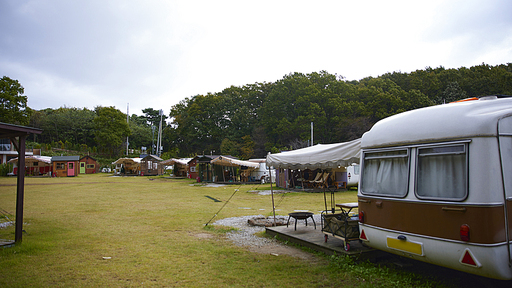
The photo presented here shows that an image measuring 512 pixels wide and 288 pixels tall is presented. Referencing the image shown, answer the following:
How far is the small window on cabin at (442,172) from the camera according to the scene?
403 cm

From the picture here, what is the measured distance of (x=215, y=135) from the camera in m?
58.3

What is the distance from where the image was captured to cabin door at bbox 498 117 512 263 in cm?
376

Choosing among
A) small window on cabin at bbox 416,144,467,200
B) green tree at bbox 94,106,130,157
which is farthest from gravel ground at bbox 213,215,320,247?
green tree at bbox 94,106,130,157

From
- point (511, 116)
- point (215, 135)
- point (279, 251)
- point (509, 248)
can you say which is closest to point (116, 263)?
point (279, 251)

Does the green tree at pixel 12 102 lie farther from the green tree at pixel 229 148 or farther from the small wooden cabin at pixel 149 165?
the green tree at pixel 229 148

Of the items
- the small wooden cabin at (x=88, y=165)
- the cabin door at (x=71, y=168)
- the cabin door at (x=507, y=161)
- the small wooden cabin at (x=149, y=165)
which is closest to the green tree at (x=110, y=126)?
the small wooden cabin at (x=88, y=165)

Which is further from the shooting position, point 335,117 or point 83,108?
point 83,108

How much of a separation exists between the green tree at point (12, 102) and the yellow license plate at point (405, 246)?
155 ft

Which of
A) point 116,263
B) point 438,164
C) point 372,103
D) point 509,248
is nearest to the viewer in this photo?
point 509,248

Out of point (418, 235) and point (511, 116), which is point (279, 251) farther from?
point (511, 116)

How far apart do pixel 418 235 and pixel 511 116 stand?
1963 millimetres

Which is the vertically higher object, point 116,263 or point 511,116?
point 511,116

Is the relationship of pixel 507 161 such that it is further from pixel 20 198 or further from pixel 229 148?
pixel 229 148

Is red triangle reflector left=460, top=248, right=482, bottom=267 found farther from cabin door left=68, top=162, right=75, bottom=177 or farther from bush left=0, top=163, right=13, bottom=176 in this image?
bush left=0, top=163, right=13, bottom=176
